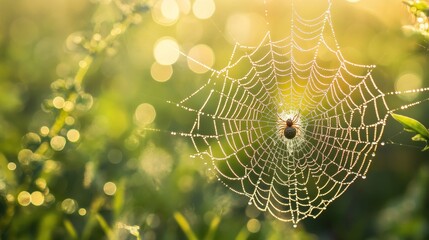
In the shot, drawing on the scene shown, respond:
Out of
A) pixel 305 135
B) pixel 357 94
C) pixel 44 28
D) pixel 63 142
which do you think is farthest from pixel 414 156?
pixel 44 28

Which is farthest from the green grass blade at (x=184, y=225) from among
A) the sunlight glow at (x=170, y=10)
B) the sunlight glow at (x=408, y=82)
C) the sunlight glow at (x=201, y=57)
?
the sunlight glow at (x=170, y=10)

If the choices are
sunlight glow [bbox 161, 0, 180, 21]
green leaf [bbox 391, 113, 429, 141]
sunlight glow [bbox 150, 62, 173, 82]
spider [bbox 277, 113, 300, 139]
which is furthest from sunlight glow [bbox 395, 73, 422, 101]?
green leaf [bbox 391, 113, 429, 141]

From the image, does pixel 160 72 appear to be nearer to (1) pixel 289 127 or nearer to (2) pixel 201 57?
(2) pixel 201 57

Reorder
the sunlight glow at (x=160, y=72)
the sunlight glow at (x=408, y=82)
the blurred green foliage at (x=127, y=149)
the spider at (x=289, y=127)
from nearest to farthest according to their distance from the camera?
the blurred green foliage at (x=127, y=149) < the spider at (x=289, y=127) < the sunlight glow at (x=408, y=82) < the sunlight glow at (x=160, y=72)

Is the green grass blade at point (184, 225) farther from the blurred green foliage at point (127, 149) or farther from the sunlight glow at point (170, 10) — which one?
the sunlight glow at point (170, 10)

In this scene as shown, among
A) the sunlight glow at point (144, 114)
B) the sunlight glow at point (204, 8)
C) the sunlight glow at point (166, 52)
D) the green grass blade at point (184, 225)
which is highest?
the sunlight glow at point (204, 8)

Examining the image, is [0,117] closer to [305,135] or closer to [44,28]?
[305,135]

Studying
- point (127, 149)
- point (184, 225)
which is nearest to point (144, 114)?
point (127, 149)

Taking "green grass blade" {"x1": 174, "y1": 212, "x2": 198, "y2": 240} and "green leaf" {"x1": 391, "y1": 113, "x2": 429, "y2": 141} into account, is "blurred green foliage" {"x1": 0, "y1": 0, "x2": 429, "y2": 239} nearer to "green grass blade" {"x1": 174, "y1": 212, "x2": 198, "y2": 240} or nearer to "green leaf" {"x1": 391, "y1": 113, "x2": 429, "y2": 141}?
"green grass blade" {"x1": 174, "y1": 212, "x2": 198, "y2": 240}
